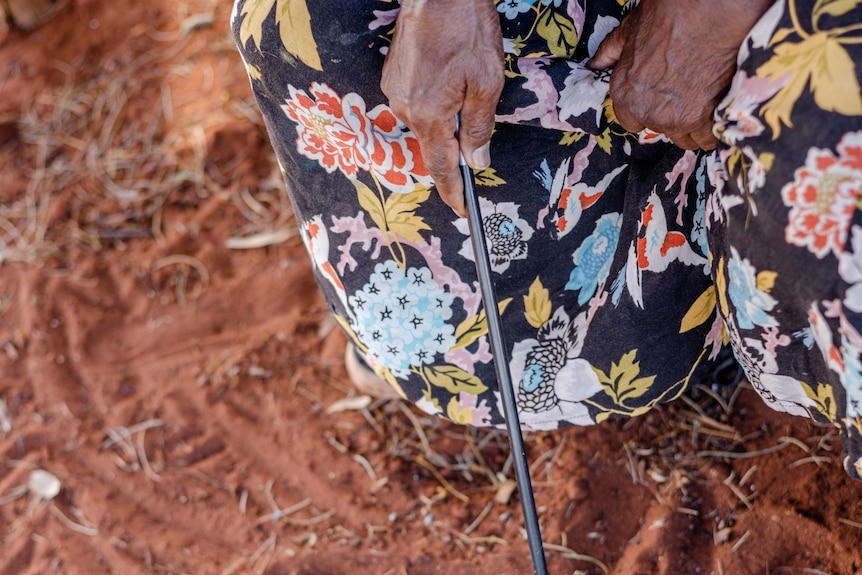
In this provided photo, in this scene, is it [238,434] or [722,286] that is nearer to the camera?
[722,286]

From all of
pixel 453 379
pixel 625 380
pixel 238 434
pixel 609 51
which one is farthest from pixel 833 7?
pixel 238 434

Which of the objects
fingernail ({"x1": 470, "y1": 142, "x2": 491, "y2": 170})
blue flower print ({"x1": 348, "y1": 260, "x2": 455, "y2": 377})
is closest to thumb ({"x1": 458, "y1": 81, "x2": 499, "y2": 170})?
fingernail ({"x1": 470, "y1": 142, "x2": 491, "y2": 170})

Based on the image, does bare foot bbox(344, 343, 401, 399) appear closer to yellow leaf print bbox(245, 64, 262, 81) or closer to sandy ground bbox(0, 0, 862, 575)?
sandy ground bbox(0, 0, 862, 575)

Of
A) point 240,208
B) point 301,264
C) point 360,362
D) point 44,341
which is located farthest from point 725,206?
point 44,341

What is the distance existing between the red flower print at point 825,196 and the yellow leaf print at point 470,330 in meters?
0.46

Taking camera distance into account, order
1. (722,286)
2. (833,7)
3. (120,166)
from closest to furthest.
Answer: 1. (833,7)
2. (722,286)
3. (120,166)

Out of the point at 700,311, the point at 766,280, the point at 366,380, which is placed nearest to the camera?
the point at 766,280

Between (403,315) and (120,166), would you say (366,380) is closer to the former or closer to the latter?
(403,315)

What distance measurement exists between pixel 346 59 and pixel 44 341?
1.24 m

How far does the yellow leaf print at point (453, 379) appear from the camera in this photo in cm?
114

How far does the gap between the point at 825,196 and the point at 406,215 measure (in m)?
0.50

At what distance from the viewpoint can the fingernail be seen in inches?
33.9

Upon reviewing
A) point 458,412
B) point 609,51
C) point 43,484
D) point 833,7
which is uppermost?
point 833,7

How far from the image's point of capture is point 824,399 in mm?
805
